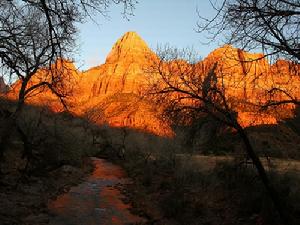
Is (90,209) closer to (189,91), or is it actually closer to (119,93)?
(189,91)

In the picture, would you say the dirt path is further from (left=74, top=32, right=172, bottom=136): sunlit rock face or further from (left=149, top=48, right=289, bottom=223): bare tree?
(left=74, top=32, right=172, bottom=136): sunlit rock face

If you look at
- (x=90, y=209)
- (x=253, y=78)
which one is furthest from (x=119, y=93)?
(x=253, y=78)

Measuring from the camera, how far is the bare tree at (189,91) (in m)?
13.5

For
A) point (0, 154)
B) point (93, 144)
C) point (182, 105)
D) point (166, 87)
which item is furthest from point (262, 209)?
point (93, 144)

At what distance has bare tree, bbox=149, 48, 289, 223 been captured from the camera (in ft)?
44.4

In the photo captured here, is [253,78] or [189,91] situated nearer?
[253,78]

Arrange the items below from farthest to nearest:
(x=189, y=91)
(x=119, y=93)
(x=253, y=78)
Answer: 1. (x=119, y=93)
2. (x=189, y=91)
3. (x=253, y=78)

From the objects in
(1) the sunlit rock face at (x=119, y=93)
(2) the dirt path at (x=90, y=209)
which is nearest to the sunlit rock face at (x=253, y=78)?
(2) the dirt path at (x=90, y=209)

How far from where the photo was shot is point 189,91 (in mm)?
14250

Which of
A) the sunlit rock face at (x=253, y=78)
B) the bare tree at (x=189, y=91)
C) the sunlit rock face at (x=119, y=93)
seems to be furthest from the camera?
the sunlit rock face at (x=119, y=93)

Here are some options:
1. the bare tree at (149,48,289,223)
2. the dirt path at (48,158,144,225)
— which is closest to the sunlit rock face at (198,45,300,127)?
the bare tree at (149,48,289,223)

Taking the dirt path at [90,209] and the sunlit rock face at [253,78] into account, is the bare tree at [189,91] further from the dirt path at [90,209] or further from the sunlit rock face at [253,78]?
the dirt path at [90,209]

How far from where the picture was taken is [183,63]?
49.5 feet

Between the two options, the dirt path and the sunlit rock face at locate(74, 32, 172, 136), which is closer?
the dirt path
